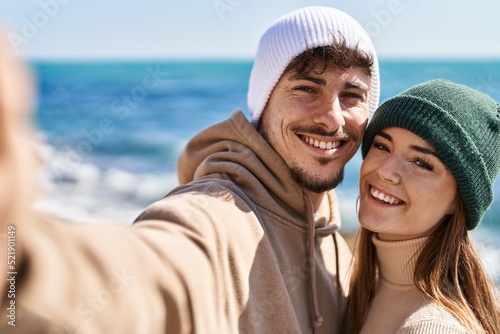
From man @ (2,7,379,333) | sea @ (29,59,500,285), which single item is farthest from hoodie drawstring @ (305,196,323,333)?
sea @ (29,59,500,285)

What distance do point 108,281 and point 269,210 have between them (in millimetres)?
1536

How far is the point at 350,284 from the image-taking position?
2971 mm

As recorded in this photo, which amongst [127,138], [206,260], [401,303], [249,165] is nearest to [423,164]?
[401,303]

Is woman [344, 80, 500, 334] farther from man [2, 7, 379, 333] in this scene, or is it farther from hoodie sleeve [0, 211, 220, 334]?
hoodie sleeve [0, 211, 220, 334]

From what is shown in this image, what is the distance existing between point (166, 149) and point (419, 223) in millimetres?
15107

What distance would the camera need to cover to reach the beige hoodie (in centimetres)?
91

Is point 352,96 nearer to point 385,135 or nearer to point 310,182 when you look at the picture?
point 385,135

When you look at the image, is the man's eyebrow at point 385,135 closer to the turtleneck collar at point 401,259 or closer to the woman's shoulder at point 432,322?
the turtleneck collar at point 401,259

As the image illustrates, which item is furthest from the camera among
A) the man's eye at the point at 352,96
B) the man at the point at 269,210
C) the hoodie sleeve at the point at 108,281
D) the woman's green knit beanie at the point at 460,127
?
the man's eye at the point at 352,96

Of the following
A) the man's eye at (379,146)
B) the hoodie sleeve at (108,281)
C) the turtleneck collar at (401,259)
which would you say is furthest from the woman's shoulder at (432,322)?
the hoodie sleeve at (108,281)

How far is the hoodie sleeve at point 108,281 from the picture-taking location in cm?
85

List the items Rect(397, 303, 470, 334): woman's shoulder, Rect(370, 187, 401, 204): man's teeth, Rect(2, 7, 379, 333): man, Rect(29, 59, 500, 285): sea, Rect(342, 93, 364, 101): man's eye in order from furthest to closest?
1. Rect(29, 59, 500, 285): sea
2. Rect(342, 93, 364, 101): man's eye
3. Rect(370, 187, 401, 204): man's teeth
4. Rect(397, 303, 470, 334): woman's shoulder
5. Rect(2, 7, 379, 333): man

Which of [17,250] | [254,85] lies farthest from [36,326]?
[254,85]

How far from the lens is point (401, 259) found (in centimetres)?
277
